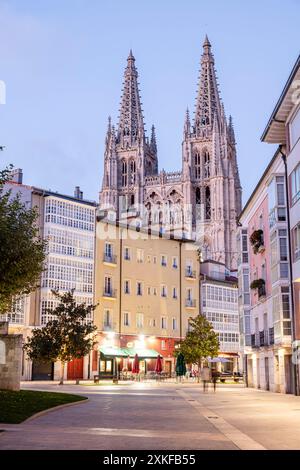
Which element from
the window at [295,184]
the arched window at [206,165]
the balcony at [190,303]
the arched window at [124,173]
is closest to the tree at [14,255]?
the window at [295,184]

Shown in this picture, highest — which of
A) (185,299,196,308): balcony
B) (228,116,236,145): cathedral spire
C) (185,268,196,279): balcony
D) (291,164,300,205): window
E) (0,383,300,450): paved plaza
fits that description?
(228,116,236,145): cathedral spire

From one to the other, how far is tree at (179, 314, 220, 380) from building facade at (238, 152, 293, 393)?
12383mm

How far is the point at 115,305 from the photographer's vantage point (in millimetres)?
76125

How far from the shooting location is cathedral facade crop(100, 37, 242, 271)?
6260 inches

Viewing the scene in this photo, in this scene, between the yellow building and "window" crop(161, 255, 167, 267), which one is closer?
the yellow building

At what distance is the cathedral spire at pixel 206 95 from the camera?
176 meters

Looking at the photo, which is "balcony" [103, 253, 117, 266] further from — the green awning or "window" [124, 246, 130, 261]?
the green awning

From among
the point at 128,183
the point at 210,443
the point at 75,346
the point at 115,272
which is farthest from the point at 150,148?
the point at 210,443

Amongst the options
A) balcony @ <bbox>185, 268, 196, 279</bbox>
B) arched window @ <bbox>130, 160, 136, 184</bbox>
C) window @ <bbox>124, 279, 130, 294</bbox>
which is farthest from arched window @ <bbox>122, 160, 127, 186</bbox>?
window @ <bbox>124, 279, 130, 294</bbox>

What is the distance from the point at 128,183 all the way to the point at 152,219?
13391 mm

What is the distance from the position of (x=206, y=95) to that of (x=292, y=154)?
493 feet

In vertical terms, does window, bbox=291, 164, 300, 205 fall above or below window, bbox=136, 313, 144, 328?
above

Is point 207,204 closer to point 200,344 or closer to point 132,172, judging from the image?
point 132,172
